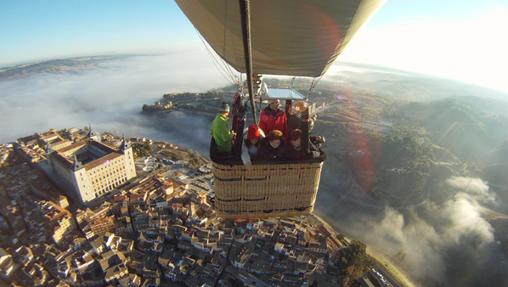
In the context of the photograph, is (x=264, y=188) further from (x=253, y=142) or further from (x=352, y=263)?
(x=352, y=263)

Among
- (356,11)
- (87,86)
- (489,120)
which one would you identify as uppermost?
(356,11)

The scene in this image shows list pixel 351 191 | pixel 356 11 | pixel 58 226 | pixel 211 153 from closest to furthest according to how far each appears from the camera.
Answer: pixel 356 11 < pixel 211 153 < pixel 58 226 < pixel 351 191

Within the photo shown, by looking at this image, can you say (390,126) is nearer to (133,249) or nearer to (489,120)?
(489,120)

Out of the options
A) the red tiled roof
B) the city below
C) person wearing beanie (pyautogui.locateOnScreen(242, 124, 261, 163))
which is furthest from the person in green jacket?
the red tiled roof

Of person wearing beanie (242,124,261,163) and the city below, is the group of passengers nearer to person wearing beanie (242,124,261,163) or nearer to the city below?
person wearing beanie (242,124,261,163)

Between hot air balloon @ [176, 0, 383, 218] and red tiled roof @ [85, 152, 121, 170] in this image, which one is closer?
hot air balloon @ [176, 0, 383, 218]

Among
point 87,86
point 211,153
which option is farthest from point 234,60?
point 87,86

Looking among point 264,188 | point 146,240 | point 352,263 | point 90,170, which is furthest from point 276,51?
point 90,170
